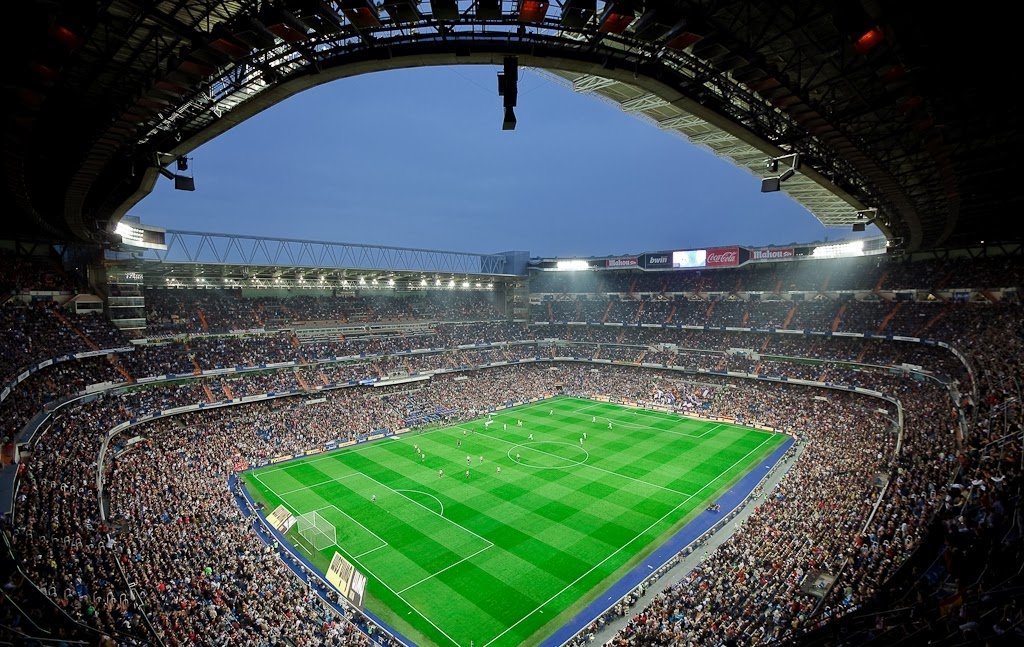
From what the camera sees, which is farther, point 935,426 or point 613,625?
point 935,426

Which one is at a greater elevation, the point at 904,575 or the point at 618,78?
the point at 618,78

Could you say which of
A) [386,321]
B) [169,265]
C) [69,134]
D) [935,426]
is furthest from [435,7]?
[386,321]

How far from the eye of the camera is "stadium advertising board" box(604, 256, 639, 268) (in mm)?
61125

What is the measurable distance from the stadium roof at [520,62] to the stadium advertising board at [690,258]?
4031 centimetres

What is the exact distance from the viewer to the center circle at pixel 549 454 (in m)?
33.1

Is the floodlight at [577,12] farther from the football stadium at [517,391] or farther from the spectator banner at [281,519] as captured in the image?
the spectator banner at [281,519]

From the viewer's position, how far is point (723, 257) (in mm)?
54406

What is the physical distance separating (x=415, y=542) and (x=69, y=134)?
1953cm

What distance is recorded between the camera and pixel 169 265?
123ft

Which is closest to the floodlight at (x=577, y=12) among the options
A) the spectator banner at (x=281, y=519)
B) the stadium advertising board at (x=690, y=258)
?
the spectator banner at (x=281, y=519)

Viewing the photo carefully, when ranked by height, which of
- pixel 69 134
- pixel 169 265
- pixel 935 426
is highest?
pixel 69 134

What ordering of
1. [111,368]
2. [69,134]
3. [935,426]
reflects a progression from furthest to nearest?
[111,368]
[935,426]
[69,134]

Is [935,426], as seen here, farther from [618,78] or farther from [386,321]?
[386,321]

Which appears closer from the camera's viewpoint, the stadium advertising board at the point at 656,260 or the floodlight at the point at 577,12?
the floodlight at the point at 577,12
